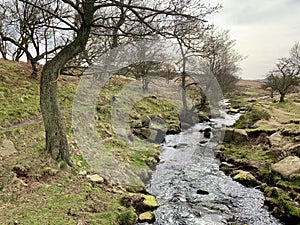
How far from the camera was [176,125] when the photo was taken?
66.8 feet

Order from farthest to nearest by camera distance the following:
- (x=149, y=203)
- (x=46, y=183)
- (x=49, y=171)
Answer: (x=149, y=203) < (x=49, y=171) < (x=46, y=183)

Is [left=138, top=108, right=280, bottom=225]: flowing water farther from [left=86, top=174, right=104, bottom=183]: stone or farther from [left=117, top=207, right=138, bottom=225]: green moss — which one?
[left=86, top=174, right=104, bottom=183]: stone

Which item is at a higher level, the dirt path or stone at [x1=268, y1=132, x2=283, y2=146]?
the dirt path

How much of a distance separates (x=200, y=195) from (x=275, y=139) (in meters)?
6.93

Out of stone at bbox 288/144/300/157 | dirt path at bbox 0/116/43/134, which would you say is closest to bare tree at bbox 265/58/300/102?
stone at bbox 288/144/300/157

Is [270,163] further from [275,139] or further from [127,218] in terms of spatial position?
[127,218]

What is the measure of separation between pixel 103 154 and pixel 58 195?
408 centimetres

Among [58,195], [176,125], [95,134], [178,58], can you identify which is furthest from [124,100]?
[58,195]

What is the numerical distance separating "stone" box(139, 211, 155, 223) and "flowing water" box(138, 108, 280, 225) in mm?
154

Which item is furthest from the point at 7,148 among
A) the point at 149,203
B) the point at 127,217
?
the point at 149,203

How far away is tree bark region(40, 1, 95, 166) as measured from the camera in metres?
7.23

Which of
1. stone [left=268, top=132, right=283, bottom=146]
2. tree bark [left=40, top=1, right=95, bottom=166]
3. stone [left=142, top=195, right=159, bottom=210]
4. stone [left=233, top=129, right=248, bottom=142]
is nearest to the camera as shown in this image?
tree bark [left=40, top=1, right=95, bottom=166]

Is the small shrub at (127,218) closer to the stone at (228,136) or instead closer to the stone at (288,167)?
the stone at (288,167)

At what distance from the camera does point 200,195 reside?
353 inches
